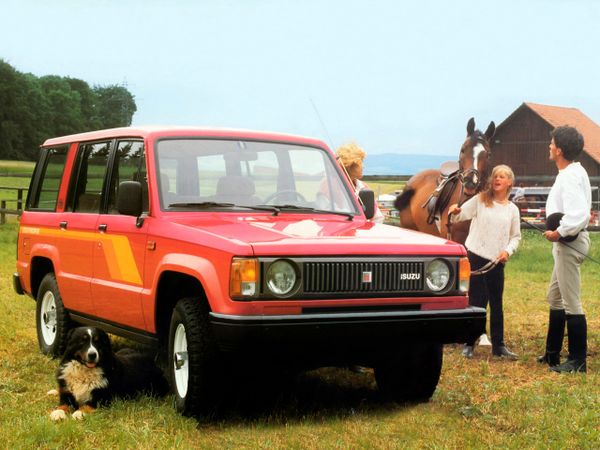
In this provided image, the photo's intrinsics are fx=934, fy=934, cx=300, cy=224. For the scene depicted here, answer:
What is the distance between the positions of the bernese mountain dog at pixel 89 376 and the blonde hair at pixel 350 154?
126 inches

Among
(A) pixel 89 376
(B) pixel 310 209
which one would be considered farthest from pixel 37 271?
(B) pixel 310 209

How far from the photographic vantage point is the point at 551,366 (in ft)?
27.3

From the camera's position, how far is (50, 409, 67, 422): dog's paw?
239 inches

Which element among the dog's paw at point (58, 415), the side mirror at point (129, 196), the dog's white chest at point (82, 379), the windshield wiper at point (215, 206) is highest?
the side mirror at point (129, 196)

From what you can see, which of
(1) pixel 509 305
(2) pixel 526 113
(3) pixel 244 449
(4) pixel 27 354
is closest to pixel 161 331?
(3) pixel 244 449

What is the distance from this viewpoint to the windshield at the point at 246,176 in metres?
6.66

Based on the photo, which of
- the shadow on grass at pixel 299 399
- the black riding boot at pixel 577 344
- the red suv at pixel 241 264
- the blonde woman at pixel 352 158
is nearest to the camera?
the red suv at pixel 241 264

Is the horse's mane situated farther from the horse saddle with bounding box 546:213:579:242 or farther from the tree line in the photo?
the tree line

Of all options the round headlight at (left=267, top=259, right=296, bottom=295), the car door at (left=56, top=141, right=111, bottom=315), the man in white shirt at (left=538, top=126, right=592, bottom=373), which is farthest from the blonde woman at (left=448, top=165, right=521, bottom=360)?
the round headlight at (left=267, top=259, right=296, bottom=295)

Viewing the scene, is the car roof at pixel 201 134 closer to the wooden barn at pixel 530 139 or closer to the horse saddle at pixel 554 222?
the horse saddle at pixel 554 222

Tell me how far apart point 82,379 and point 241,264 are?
1.74 m

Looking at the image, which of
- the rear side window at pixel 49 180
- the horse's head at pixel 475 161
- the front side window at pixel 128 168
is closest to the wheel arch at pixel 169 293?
the front side window at pixel 128 168

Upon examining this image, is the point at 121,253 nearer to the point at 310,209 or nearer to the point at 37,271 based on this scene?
the point at 310,209

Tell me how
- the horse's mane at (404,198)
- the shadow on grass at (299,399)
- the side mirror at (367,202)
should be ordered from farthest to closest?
the horse's mane at (404,198) < the side mirror at (367,202) < the shadow on grass at (299,399)
